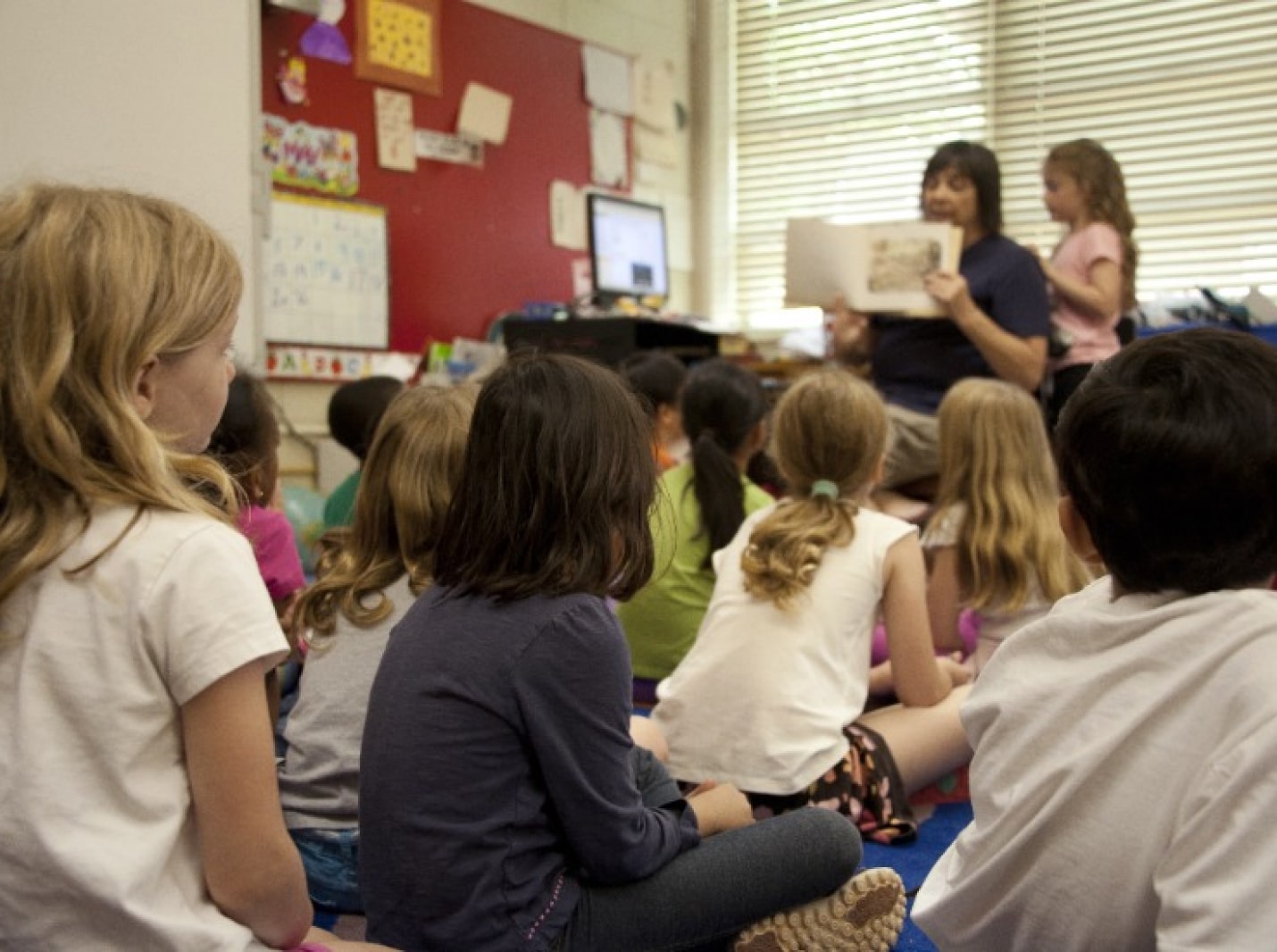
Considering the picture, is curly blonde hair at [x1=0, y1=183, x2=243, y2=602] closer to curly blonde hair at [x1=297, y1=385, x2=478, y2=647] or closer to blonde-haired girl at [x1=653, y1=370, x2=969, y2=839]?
curly blonde hair at [x1=297, y1=385, x2=478, y2=647]

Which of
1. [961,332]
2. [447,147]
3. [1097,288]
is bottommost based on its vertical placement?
[961,332]

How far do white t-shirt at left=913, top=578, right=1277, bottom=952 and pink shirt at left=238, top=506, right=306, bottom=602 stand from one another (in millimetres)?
1117

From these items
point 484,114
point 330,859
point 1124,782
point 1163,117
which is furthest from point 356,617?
point 1163,117

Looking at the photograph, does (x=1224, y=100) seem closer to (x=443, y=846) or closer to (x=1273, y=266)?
(x=1273, y=266)

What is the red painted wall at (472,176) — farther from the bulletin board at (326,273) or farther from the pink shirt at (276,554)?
the pink shirt at (276,554)

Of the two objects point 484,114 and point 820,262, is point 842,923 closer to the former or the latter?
point 820,262

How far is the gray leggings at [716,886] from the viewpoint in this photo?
127 cm

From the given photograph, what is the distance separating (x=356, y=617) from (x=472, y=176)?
3.01 meters

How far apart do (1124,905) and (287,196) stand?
3341 mm

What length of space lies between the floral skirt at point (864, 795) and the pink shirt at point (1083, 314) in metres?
1.71

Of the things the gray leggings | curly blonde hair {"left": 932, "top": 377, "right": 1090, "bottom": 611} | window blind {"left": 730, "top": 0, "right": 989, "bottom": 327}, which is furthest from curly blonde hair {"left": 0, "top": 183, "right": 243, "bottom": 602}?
window blind {"left": 730, "top": 0, "right": 989, "bottom": 327}

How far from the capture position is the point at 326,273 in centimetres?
392

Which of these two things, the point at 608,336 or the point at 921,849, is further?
the point at 608,336

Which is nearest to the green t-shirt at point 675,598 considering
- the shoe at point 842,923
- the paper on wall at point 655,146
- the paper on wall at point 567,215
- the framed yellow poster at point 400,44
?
the shoe at point 842,923
